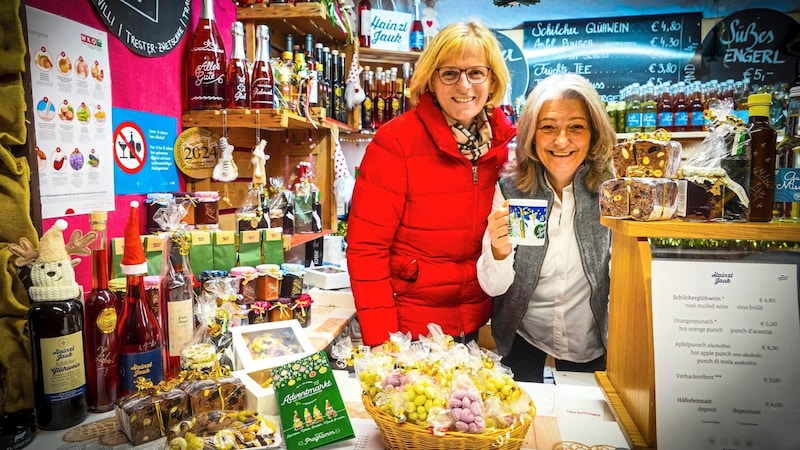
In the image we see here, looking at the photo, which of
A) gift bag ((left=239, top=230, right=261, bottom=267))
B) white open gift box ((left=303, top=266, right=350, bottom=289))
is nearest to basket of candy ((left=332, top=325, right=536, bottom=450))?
gift bag ((left=239, top=230, right=261, bottom=267))

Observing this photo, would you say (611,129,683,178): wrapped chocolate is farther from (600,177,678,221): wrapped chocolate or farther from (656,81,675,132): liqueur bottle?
(656,81,675,132): liqueur bottle

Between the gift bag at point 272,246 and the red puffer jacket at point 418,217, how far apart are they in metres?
0.38

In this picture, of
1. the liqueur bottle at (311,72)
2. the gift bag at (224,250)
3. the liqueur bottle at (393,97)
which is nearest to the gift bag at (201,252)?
the gift bag at (224,250)

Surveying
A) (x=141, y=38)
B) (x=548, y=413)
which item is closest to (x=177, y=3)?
(x=141, y=38)

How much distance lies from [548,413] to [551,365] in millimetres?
775

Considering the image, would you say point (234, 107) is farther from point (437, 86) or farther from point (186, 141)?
point (437, 86)

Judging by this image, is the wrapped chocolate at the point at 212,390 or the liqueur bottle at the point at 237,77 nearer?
the wrapped chocolate at the point at 212,390

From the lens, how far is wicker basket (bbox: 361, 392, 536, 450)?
98 cm

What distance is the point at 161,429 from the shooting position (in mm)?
1124

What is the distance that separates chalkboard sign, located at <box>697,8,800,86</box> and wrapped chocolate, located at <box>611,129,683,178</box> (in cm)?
393

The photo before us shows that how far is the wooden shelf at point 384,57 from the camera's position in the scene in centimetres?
393

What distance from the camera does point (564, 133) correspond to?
6.02 feet

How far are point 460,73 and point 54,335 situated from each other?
1.49 meters

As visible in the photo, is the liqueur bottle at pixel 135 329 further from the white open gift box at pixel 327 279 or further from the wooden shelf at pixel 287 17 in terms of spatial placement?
the wooden shelf at pixel 287 17
